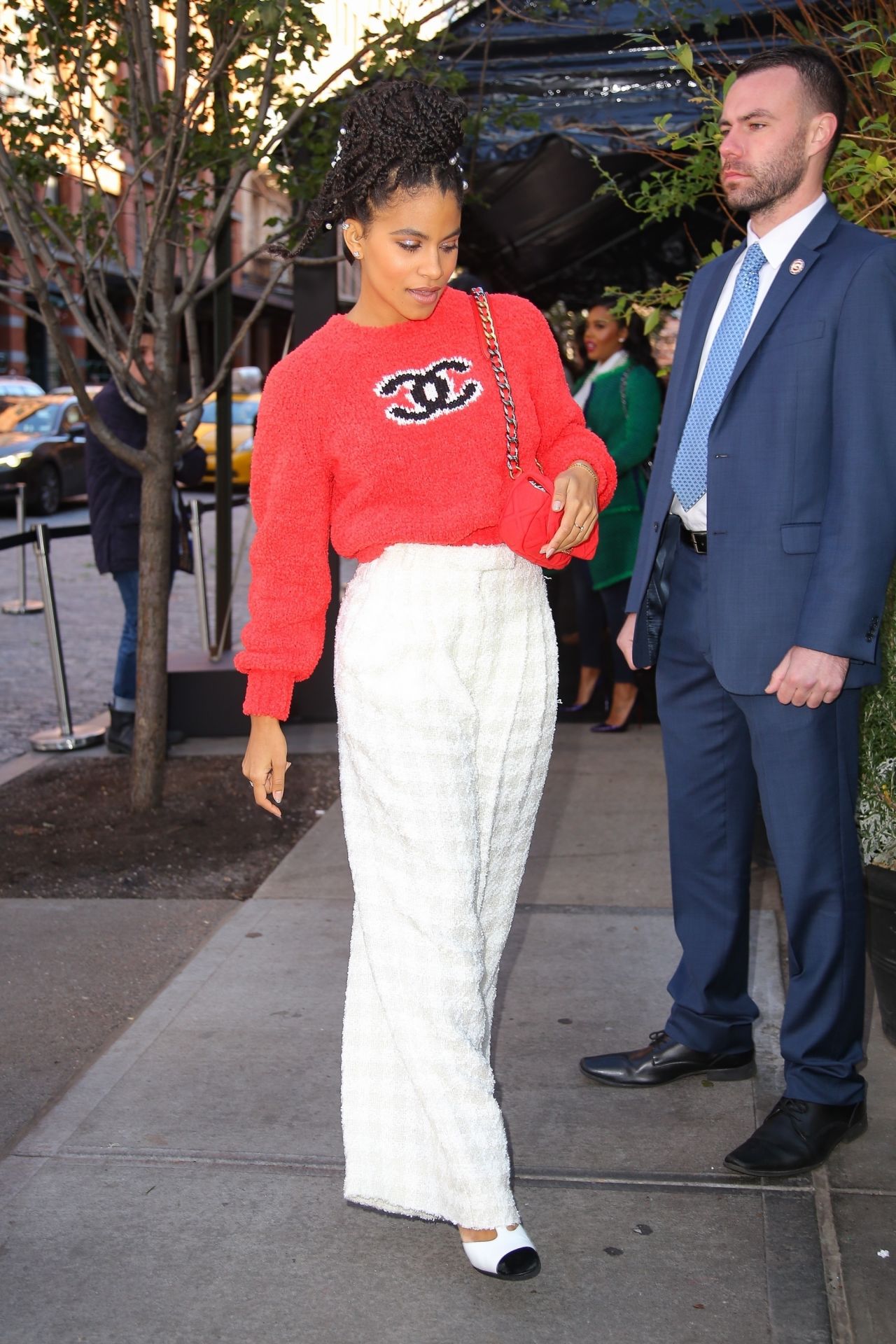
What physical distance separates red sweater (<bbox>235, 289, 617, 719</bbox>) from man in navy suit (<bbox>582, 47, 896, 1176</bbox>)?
670 millimetres

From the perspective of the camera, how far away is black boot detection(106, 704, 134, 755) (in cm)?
689

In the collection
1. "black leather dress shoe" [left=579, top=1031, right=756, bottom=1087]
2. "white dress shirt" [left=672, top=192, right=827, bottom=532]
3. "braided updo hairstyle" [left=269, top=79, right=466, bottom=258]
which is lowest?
"black leather dress shoe" [left=579, top=1031, right=756, bottom=1087]

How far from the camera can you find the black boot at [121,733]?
22.6ft

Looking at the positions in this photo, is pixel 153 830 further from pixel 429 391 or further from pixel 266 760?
pixel 429 391

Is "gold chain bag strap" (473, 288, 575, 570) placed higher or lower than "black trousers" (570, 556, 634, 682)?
higher

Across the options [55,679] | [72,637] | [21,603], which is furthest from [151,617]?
[21,603]

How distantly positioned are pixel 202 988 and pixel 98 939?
60 centimetres

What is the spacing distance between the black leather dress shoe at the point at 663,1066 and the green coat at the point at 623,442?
12.3 feet

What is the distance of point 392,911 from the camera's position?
2.59 meters

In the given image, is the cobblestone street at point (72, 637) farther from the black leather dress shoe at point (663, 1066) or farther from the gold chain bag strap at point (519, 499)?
the gold chain bag strap at point (519, 499)

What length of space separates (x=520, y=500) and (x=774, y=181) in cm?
104

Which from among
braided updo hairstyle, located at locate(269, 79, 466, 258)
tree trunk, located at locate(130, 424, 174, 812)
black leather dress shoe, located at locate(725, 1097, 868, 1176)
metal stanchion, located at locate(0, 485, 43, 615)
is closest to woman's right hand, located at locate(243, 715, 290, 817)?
braided updo hairstyle, located at locate(269, 79, 466, 258)

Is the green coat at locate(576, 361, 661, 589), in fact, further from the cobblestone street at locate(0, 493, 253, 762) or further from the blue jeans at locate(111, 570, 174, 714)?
the cobblestone street at locate(0, 493, 253, 762)

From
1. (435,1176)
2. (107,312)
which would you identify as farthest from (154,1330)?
(107,312)
